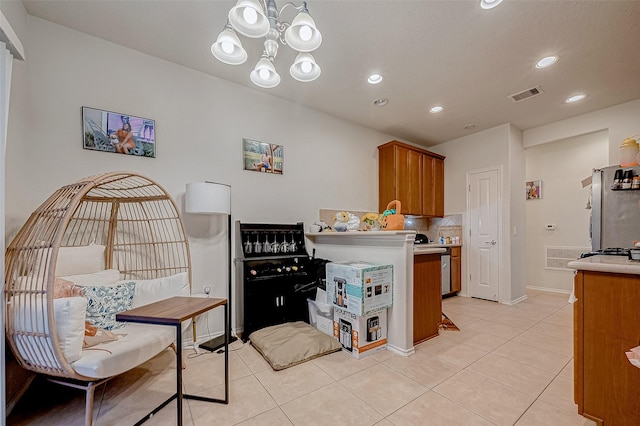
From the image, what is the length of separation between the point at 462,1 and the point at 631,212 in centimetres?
246

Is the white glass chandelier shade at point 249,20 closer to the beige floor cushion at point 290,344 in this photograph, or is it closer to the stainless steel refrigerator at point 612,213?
the beige floor cushion at point 290,344

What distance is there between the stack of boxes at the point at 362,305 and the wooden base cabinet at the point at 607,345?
1268 mm

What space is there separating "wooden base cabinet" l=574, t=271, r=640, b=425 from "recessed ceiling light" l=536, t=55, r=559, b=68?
7.62 ft

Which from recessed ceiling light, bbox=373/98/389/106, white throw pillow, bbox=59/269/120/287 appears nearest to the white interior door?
recessed ceiling light, bbox=373/98/389/106

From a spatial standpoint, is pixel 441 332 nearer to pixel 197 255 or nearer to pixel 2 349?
pixel 197 255

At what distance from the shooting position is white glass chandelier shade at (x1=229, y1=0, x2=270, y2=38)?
4.91 feet

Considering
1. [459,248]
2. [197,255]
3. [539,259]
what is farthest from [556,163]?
[197,255]

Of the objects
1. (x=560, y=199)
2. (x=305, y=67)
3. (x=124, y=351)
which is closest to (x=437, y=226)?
(x=560, y=199)

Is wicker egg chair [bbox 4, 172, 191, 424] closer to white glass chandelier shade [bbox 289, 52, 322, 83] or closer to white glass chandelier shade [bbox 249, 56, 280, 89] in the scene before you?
white glass chandelier shade [bbox 249, 56, 280, 89]

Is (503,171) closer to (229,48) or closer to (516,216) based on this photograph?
(516,216)

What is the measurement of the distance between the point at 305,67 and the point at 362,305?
6.61 ft

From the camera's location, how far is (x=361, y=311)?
7.30ft

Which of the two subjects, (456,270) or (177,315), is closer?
(177,315)

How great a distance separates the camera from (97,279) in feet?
6.21
